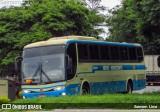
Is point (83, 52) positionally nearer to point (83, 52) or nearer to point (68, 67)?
point (83, 52)

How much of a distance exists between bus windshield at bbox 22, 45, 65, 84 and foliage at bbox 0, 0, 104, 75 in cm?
1085

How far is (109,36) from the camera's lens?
2163 inches

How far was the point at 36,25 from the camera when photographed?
3275 cm

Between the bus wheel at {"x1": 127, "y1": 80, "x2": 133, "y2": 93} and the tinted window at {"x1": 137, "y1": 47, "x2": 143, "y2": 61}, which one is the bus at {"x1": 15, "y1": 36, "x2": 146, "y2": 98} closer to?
the bus wheel at {"x1": 127, "y1": 80, "x2": 133, "y2": 93}

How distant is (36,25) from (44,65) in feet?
42.8

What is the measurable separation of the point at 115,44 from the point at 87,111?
13168 millimetres

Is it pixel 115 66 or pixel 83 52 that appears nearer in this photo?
pixel 83 52

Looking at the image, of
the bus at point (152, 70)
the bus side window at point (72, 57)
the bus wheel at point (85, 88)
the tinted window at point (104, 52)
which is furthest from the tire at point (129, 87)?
the bus at point (152, 70)

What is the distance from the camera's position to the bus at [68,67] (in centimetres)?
1978

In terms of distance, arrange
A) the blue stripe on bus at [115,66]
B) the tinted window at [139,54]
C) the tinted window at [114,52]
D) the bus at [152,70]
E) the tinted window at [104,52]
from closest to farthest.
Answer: the blue stripe on bus at [115,66] → the tinted window at [104,52] → the tinted window at [114,52] → the tinted window at [139,54] → the bus at [152,70]

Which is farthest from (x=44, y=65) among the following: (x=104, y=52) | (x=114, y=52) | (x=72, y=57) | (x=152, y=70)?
(x=152, y=70)

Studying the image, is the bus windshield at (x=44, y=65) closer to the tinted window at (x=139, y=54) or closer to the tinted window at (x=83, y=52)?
the tinted window at (x=83, y=52)

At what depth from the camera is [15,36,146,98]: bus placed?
64.9ft

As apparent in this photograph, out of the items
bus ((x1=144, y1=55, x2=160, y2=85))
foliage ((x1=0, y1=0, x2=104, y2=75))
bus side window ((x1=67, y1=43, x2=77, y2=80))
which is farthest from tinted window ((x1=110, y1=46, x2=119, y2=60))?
bus ((x1=144, y1=55, x2=160, y2=85))
